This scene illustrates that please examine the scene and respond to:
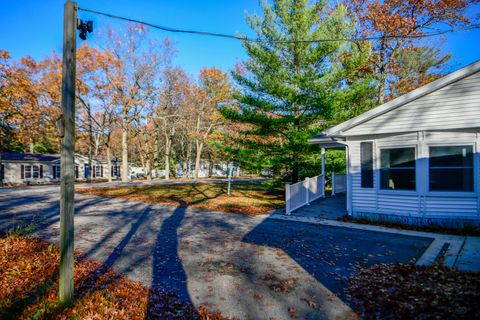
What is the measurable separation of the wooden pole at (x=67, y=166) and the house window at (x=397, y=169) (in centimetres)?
921

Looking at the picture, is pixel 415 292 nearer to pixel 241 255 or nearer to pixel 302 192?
pixel 241 255

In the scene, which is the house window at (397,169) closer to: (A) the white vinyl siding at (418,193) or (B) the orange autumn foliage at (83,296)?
(A) the white vinyl siding at (418,193)

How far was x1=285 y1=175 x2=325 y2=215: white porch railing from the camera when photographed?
36.4 feet

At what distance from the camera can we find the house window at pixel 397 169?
29.3 feet

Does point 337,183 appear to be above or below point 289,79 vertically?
below

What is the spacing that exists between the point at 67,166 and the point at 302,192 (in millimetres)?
9987

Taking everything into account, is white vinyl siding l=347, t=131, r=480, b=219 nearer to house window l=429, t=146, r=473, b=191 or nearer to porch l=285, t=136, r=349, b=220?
house window l=429, t=146, r=473, b=191

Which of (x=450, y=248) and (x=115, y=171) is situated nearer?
(x=450, y=248)

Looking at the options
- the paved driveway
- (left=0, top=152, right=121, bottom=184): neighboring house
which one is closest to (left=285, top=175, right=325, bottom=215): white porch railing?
the paved driveway

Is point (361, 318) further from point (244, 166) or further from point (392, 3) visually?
point (392, 3)

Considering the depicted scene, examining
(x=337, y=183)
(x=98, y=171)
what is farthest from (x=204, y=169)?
(x=337, y=183)

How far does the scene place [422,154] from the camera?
864 cm

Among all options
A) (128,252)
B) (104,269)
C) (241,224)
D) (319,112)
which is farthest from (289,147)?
(104,269)

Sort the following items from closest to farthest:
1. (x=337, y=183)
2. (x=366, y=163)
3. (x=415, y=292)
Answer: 1. (x=415, y=292)
2. (x=366, y=163)
3. (x=337, y=183)
